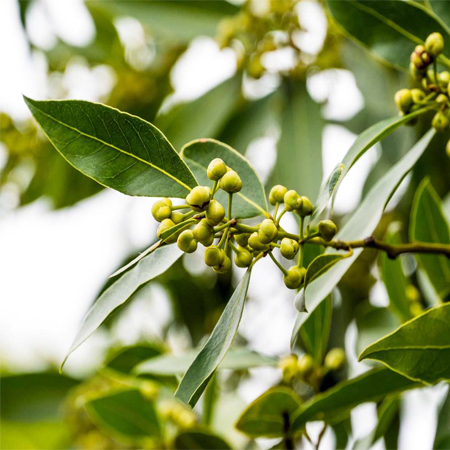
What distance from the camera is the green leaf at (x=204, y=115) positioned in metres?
1.88

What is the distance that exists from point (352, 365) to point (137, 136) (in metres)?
0.90

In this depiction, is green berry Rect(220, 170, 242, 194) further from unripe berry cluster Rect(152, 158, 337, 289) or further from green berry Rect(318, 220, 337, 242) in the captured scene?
green berry Rect(318, 220, 337, 242)

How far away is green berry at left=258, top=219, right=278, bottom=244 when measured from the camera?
73cm

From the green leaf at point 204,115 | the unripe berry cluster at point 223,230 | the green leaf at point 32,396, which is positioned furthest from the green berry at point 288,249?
the green leaf at point 32,396

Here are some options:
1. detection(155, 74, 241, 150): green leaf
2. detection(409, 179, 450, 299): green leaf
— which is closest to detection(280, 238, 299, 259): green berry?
detection(409, 179, 450, 299): green leaf

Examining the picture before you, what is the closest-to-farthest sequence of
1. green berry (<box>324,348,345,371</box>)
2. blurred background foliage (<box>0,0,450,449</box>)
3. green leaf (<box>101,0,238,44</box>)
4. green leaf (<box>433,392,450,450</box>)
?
green leaf (<box>433,392,450,450</box>) → green berry (<box>324,348,345,371</box>) → blurred background foliage (<box>0,0,450,449</box>) → green leaf (<box>101,0,238,44</box>)

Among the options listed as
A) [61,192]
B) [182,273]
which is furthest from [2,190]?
[182,273]

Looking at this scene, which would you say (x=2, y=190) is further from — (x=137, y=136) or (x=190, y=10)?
(x=137, y=136)

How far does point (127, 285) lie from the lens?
2.58ft

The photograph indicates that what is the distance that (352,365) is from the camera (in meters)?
1.43

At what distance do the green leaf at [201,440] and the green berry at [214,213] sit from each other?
26.9 inches

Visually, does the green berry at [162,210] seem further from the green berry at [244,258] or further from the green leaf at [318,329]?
the green leaf at [318,329]

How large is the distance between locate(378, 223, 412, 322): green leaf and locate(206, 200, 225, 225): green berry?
0.63 m

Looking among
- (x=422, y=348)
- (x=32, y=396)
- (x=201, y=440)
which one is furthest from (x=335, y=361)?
(x=32, y=396)
